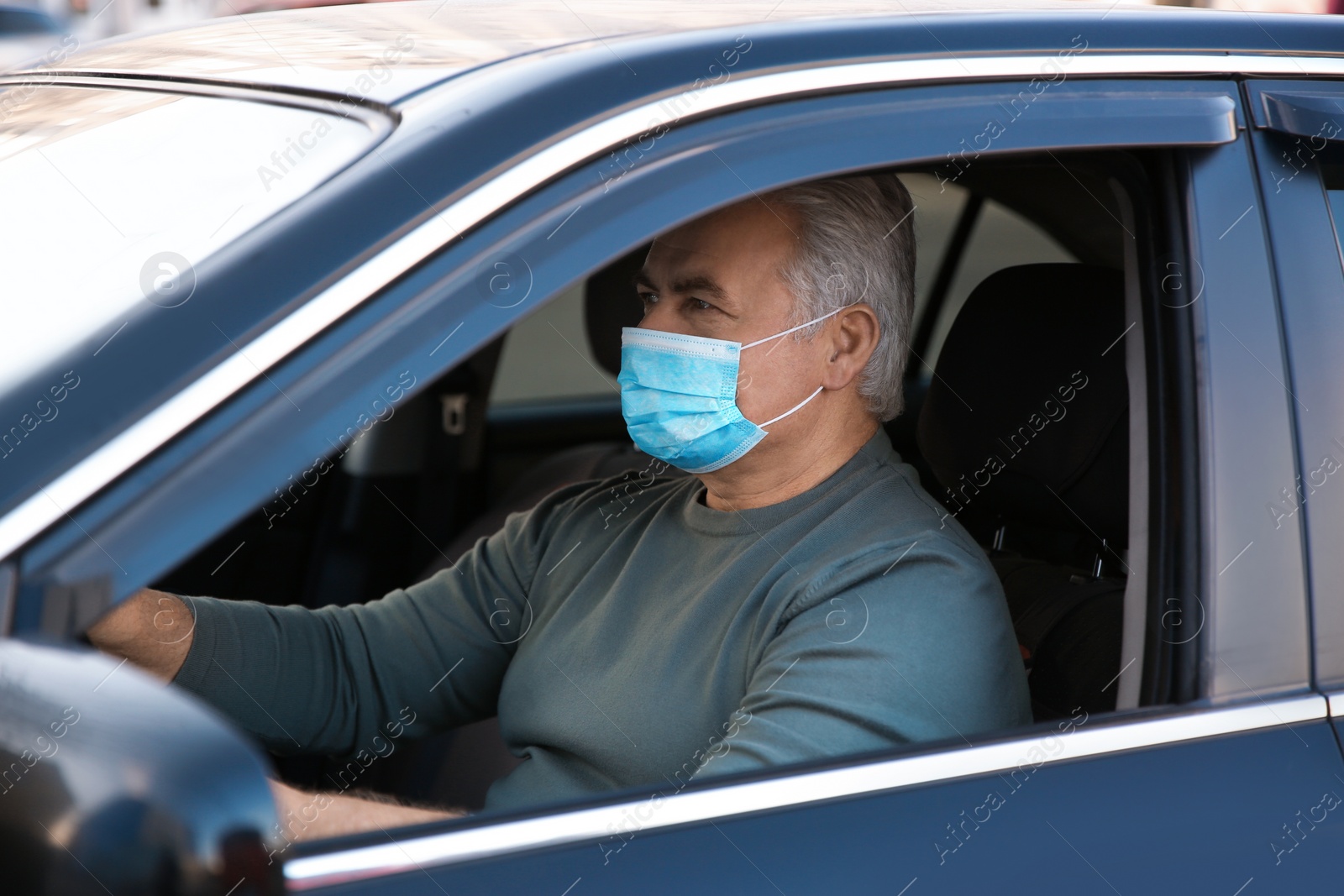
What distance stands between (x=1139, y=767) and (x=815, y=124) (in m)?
0.63

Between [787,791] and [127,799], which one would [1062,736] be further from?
[127,799]

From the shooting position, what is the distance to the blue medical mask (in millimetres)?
1588

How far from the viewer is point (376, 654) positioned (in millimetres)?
1819

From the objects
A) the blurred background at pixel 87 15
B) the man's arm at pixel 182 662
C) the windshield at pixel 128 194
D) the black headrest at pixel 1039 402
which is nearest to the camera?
the windshield at pixel 128 194

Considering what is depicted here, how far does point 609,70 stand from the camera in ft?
3.57

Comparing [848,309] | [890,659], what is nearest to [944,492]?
[848,309]

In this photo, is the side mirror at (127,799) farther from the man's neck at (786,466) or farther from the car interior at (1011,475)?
the man's neck at (786,466)

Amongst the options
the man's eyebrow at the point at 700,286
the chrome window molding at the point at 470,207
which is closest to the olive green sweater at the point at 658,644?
the man's eyebrow at the point at 700,286

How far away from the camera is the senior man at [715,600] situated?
4.62 ft

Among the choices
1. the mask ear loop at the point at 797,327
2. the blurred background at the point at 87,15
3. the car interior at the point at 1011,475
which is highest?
the blurred background at the point at 87,15

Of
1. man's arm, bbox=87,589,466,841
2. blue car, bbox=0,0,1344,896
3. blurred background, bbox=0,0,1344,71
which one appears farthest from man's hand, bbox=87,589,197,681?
blurred background, bbox=0,0,1344,71

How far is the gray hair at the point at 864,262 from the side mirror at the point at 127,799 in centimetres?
100

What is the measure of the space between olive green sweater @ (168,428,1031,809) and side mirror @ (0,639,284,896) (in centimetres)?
58

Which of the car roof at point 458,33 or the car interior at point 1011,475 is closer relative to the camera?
the car roof at point 458,33
